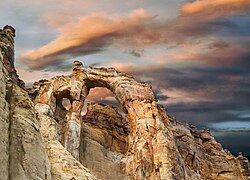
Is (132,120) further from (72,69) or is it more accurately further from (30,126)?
(30,126)

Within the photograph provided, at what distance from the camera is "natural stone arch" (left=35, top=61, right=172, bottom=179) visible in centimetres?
4134

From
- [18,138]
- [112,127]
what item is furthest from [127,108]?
[18,138]

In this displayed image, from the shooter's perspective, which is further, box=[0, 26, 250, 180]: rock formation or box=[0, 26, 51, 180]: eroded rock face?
box=[0, 26, 250, 180]: rock formation

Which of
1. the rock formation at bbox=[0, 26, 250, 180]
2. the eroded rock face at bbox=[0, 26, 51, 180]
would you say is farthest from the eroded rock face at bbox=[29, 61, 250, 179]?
the eroded rock face at bbox=[0, 26, 51, 180]

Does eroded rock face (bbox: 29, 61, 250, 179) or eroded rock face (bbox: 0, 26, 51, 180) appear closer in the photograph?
eroded rock face (bbox: 0, 26, 51, 180)

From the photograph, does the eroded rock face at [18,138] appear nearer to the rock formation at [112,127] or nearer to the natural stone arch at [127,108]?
the rock formation at [112,127]

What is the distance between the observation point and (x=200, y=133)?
60.8m

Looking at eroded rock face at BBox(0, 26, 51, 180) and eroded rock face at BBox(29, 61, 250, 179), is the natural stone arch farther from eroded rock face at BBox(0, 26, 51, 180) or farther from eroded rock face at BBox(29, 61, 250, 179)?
eroded rock face at BBox(0, 26, 51, 180)

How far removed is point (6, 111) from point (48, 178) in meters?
3.56

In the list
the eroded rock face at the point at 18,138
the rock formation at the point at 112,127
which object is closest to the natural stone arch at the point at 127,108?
the rock formation at the point at 112,127

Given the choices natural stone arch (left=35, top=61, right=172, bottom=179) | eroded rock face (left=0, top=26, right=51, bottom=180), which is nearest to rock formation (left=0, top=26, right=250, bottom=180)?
natural stone arch (left=35, top=61, right=172, bottom=179)

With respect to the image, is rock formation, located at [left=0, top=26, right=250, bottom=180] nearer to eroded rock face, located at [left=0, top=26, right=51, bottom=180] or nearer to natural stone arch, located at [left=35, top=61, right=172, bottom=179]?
natural stone arch, located at [left=35, top=61, right=172, bottom=179]

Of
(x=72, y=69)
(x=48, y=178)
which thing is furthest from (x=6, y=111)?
(x=72, y=69)

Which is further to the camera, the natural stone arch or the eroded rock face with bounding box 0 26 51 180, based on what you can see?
the natural stone arch
